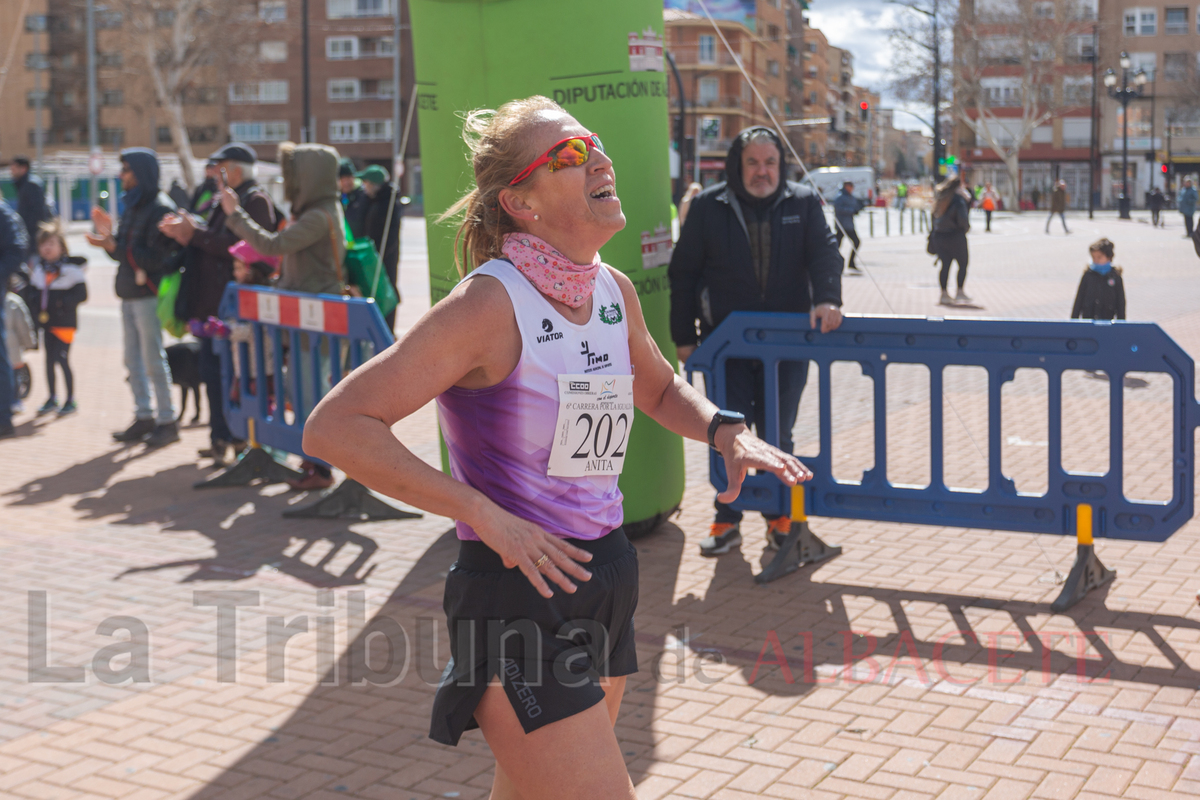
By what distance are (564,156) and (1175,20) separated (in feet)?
246

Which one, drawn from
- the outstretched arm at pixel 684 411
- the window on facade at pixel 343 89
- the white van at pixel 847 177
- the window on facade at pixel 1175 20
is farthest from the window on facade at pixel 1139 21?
the outstretched arm at pixel 684 411

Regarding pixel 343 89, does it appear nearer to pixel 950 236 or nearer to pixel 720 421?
pixel 950 236

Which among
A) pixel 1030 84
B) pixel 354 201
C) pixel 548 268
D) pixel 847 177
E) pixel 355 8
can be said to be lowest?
pixel 548 268

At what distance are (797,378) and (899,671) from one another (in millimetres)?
1913

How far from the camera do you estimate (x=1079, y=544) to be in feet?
17.5

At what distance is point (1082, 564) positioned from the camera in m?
5.29

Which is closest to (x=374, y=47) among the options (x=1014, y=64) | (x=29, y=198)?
(x=1014, y=64)

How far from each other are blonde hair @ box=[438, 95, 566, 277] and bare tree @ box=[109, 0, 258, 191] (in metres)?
58.5

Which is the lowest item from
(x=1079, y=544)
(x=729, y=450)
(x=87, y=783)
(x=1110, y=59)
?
(x=87, y=783)

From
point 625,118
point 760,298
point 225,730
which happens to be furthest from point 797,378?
point 225,730

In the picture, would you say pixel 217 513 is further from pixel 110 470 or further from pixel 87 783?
pixel 87 783

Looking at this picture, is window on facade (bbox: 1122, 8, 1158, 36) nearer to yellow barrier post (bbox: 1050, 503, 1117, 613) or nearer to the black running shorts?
yellow barrier post (bbox: 1050, 503, 1117, 613)

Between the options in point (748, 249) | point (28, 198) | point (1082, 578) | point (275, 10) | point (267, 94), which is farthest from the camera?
point (267, 94)

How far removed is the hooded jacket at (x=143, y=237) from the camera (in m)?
8.82
